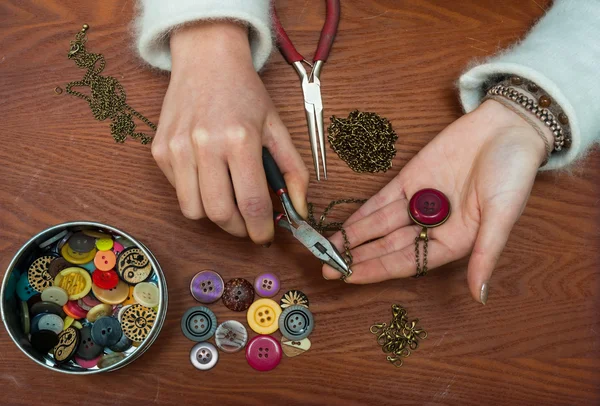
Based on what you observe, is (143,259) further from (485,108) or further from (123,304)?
(485,108)

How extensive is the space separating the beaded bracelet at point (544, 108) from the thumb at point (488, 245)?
0.16 m

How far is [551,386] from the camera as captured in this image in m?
0.86

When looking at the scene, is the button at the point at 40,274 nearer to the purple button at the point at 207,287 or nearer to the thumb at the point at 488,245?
the purple button at the point at 207,287

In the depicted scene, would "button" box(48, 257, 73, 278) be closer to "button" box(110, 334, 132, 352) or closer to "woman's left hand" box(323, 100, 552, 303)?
"button" box(110, 334, 132, 352)

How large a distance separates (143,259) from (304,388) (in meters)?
0.32

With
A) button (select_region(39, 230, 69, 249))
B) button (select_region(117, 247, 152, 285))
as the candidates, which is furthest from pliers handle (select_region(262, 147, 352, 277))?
button (select_region(39, 230, 69, 249))

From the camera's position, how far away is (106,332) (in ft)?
2.57

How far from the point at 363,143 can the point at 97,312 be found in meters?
0.50

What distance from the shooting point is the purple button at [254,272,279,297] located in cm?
86

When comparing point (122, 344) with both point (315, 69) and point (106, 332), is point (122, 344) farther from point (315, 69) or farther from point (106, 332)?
point (315, 69)

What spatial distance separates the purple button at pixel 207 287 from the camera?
849 millimetres

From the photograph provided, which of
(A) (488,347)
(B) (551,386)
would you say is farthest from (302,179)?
(B) (551,386)

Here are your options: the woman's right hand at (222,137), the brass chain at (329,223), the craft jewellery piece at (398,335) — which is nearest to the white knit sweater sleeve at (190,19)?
the woman's right hand at (222,137)

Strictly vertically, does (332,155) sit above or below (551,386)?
above
